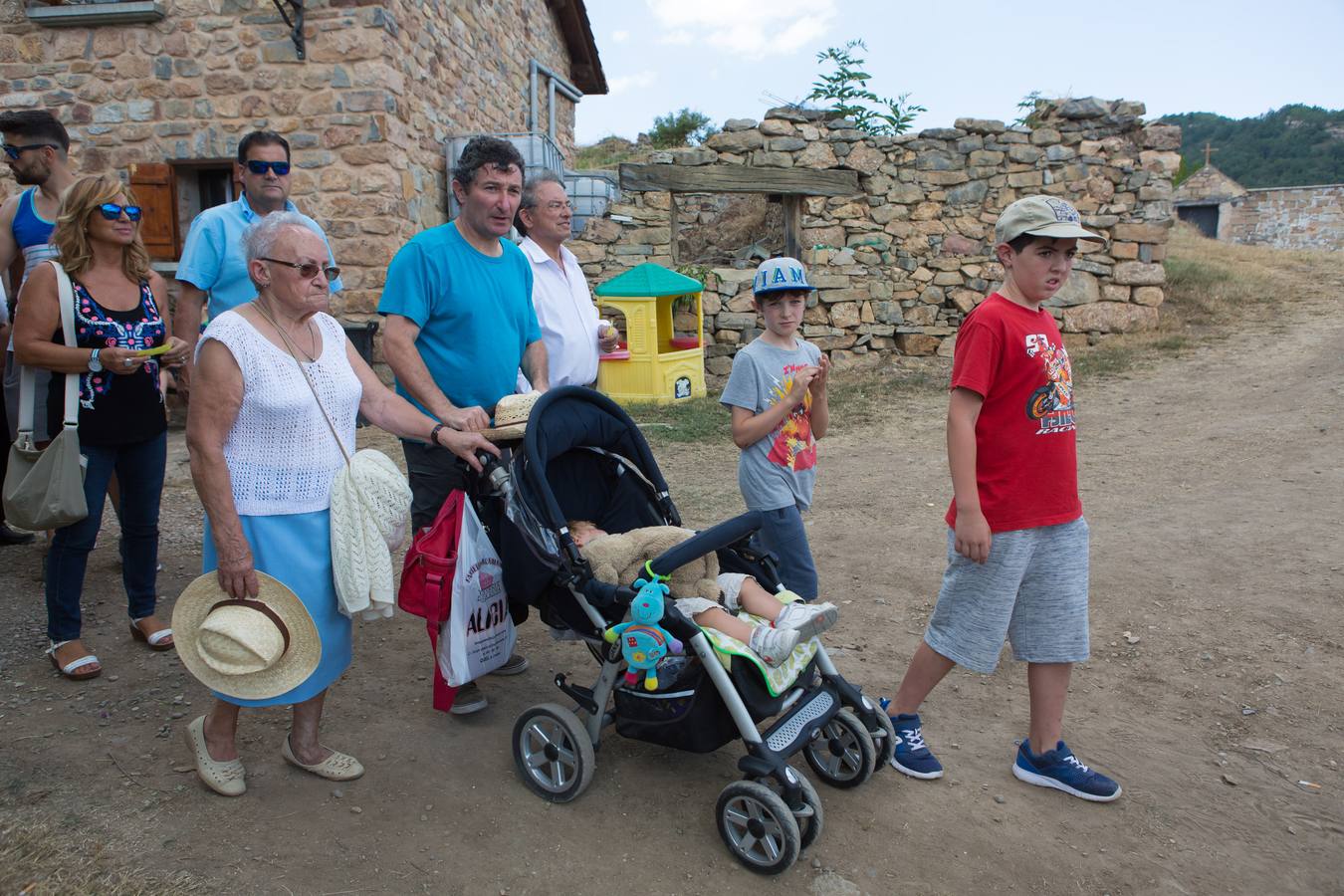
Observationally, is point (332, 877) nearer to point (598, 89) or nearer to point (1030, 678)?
Answer: point (1030, 678)

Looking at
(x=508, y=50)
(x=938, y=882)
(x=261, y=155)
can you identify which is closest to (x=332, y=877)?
(x=938, y=882)

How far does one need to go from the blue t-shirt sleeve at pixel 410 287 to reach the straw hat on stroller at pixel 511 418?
49cm

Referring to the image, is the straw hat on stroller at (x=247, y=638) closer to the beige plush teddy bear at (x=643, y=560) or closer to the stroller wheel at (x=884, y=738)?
the beige plush teddy bear at (x=643, y=560)

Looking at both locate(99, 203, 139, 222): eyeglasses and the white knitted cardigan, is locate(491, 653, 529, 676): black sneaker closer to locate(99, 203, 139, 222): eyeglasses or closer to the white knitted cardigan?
the white knitted cardigan

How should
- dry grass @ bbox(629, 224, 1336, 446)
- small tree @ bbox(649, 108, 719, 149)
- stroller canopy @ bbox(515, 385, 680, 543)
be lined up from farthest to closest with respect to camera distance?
small tree @ bbox(649, 108, 719, 149)
dry grass @ bbox(629, 224, 1336, 446)
stroller canopy @ bbox(515, 385, 680, 543)

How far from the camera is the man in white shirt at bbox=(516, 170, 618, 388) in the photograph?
3832 mm

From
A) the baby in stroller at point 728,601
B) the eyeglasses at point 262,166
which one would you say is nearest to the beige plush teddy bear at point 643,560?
the baby in stroller at point 728,601

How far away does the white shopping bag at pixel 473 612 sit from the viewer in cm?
284

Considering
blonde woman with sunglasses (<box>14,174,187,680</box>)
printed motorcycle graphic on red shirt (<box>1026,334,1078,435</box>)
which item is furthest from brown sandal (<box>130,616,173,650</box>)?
printed motorcycle graphic on red shirt (<box>1026,334,1078,435</box>)

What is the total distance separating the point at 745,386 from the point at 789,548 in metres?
0.63

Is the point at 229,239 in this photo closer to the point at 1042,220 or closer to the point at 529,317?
the point at 529,317

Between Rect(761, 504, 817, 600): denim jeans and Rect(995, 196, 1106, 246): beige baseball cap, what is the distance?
49.5 inches

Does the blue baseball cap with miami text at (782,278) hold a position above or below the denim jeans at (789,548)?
above

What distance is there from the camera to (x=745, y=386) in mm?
3402
